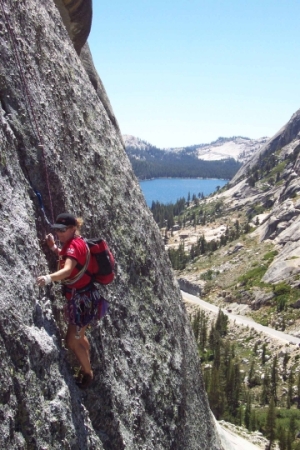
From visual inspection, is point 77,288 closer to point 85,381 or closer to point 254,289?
point 85,381

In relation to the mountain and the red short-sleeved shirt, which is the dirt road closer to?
the mountain

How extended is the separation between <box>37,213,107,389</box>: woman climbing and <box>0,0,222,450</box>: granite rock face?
0.83 feet

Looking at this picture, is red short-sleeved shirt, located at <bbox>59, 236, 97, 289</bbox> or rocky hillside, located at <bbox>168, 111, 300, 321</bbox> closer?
red short-sleeved shirt, located at <bbox>59, 236, 97, 289</bbox>

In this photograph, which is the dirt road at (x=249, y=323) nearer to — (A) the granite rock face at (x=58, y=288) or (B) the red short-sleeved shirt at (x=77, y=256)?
(A) the granite rock face at (x=58, y=288)

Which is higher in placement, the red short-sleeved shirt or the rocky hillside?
the red short-sleeved shirt

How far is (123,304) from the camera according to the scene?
921 centimetres

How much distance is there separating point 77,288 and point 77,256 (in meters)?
0.57

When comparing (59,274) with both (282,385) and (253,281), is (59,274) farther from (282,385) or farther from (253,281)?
(253,281)

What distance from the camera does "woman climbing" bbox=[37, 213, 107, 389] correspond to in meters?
6.64

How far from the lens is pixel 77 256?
6.55m

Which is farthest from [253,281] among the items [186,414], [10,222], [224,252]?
[10,222]

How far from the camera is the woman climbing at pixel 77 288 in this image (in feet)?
21.8

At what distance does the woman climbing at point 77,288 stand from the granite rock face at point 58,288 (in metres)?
0.25

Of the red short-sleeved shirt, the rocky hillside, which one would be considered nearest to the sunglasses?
the red short-sleeved shirt
